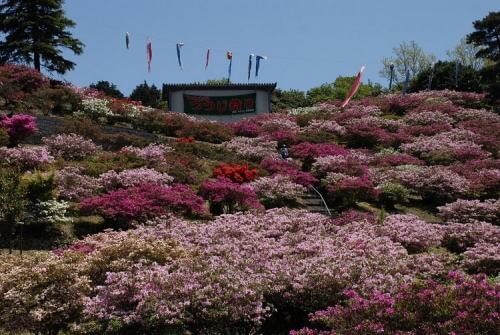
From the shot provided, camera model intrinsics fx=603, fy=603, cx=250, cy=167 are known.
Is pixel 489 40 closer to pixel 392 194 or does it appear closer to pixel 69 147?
pixel 392 194

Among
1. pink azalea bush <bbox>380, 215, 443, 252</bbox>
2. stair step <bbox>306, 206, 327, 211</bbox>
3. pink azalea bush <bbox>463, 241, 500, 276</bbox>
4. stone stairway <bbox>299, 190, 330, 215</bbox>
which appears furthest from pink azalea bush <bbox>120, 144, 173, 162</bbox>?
pink azalea bush <bbox>463, 241, 500, 276</bbox>

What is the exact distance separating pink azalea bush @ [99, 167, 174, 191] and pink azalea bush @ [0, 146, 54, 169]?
229cm

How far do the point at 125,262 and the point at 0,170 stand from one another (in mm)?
8406

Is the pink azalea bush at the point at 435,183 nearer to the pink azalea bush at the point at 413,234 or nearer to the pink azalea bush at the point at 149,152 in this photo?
the pink azalea bush at the point at 413,234

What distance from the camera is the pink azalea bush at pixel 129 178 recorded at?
19.2 m

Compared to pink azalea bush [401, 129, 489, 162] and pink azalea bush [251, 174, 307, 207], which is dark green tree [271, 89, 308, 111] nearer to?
pink azalea bush [401, 129, 489, 162]

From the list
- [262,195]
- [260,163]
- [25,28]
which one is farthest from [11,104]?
[262,195]

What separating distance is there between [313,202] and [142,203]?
679cm

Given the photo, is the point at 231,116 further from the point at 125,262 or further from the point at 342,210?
the point at 125,262

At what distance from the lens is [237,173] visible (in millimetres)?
21984

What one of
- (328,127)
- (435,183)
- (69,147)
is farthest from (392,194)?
(69,147)

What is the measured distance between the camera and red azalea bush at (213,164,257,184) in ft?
71.5

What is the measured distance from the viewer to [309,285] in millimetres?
10727

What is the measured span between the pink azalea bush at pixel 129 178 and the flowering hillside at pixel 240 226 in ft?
0.14
